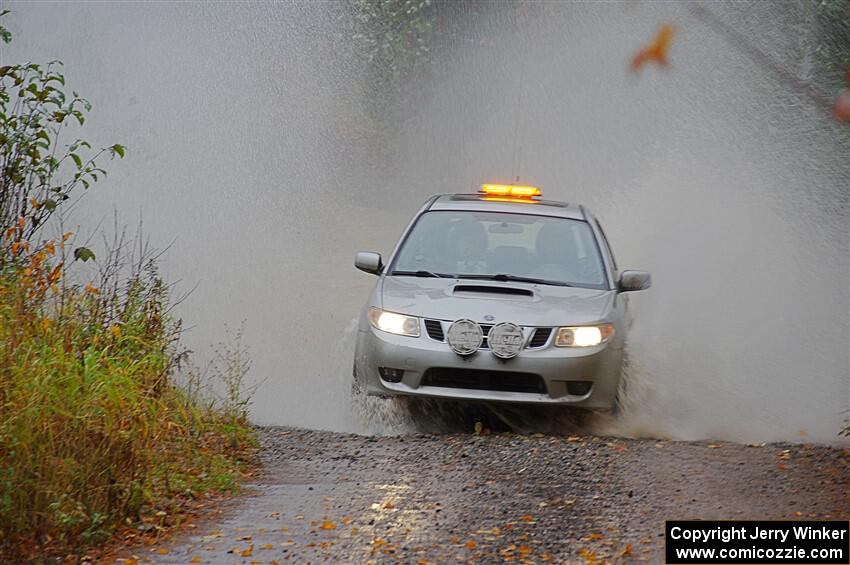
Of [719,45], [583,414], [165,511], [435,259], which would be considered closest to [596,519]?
[165,511]

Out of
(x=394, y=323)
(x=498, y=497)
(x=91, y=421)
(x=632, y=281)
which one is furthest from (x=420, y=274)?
(x=91, y=421)

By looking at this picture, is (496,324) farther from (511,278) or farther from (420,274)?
(420,274)

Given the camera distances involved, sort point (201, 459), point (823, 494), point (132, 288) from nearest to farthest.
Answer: point (823, 494)
point (201, 459)
point (132, 288)

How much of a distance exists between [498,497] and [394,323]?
214 centimetres

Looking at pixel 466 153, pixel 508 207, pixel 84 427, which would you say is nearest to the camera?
pixel 84 427

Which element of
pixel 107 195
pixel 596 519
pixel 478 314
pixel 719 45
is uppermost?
pixel 719 45

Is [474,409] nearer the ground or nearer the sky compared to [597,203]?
nearer the ground

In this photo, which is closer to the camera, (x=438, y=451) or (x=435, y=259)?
(x=438, y=451)

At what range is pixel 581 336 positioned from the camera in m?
9.23

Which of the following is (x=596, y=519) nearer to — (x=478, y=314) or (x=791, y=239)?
(x=478, y=314)

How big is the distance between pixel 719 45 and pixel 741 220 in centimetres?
493

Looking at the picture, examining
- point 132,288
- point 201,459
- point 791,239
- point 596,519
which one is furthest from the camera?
point 791,239

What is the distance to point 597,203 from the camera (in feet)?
66.4

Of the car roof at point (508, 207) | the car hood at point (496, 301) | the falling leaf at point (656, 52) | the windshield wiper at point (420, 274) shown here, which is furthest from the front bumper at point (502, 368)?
the falling leaf at point (656, 52)
